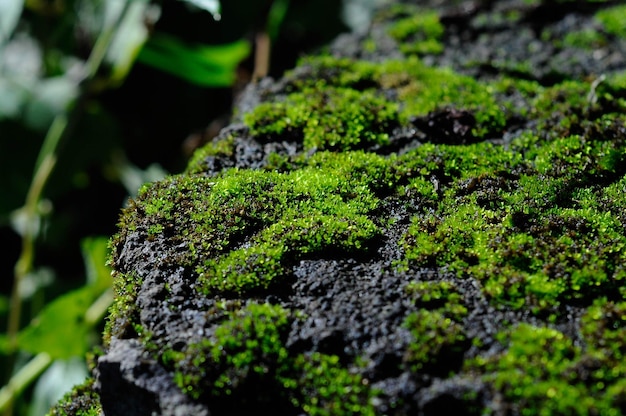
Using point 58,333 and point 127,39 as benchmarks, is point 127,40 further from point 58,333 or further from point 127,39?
point 58,333

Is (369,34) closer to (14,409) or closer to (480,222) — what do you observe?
(480,222)

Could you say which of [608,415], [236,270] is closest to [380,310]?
[236,270]

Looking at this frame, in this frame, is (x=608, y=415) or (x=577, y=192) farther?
(x=577, y=192)

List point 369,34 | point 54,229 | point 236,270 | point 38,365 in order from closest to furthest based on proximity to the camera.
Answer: point 236,270, point 38,365, point 369,34, point 54,229

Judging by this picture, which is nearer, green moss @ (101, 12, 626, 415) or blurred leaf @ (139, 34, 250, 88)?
green moss @ (101, 12, 626, 415)

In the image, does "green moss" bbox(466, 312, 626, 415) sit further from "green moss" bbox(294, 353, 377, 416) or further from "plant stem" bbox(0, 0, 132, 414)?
"plant stem" bbox(0, 0, 132, 414)

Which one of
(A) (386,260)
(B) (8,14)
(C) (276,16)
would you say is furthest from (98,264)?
(C) (276,16)

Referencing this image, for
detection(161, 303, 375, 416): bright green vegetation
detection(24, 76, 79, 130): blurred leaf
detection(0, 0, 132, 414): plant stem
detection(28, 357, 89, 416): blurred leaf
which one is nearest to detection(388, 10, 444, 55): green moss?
detection(0, 0, 132, 414): plant stem
